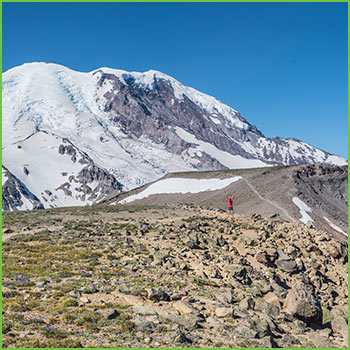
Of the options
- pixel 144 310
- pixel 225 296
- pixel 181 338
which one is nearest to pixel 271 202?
pixel 225 296

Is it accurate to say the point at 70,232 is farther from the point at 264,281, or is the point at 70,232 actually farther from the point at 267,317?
the point at 267,317

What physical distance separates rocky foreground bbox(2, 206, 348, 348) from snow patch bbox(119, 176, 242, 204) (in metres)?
51.7

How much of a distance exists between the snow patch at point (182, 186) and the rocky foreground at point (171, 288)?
2034 inches

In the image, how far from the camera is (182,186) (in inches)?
3467

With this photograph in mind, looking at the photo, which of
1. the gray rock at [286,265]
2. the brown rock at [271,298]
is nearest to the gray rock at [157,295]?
the brown rock at [271,298]

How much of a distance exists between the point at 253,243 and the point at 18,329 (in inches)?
706

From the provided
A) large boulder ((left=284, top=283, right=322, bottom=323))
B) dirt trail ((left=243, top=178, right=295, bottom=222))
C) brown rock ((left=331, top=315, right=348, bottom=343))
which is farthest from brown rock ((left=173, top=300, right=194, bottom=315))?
dirt trail ((left=243, top=178, right=295, bottom=222))

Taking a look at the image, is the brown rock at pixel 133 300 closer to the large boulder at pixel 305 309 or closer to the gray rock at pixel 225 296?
the gray rock at pixel 225 296

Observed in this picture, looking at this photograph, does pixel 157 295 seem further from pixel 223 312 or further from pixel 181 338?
pixel 181 338

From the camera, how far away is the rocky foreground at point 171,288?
13.0 meters

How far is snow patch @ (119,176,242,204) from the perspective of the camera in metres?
82.7

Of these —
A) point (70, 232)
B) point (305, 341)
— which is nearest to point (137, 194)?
point (70, 232)

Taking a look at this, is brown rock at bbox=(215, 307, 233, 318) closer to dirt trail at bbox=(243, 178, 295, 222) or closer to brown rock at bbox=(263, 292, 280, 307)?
brown rock at bbox=(263, 292, 280, 307)

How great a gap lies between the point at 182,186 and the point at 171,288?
71.0 m
